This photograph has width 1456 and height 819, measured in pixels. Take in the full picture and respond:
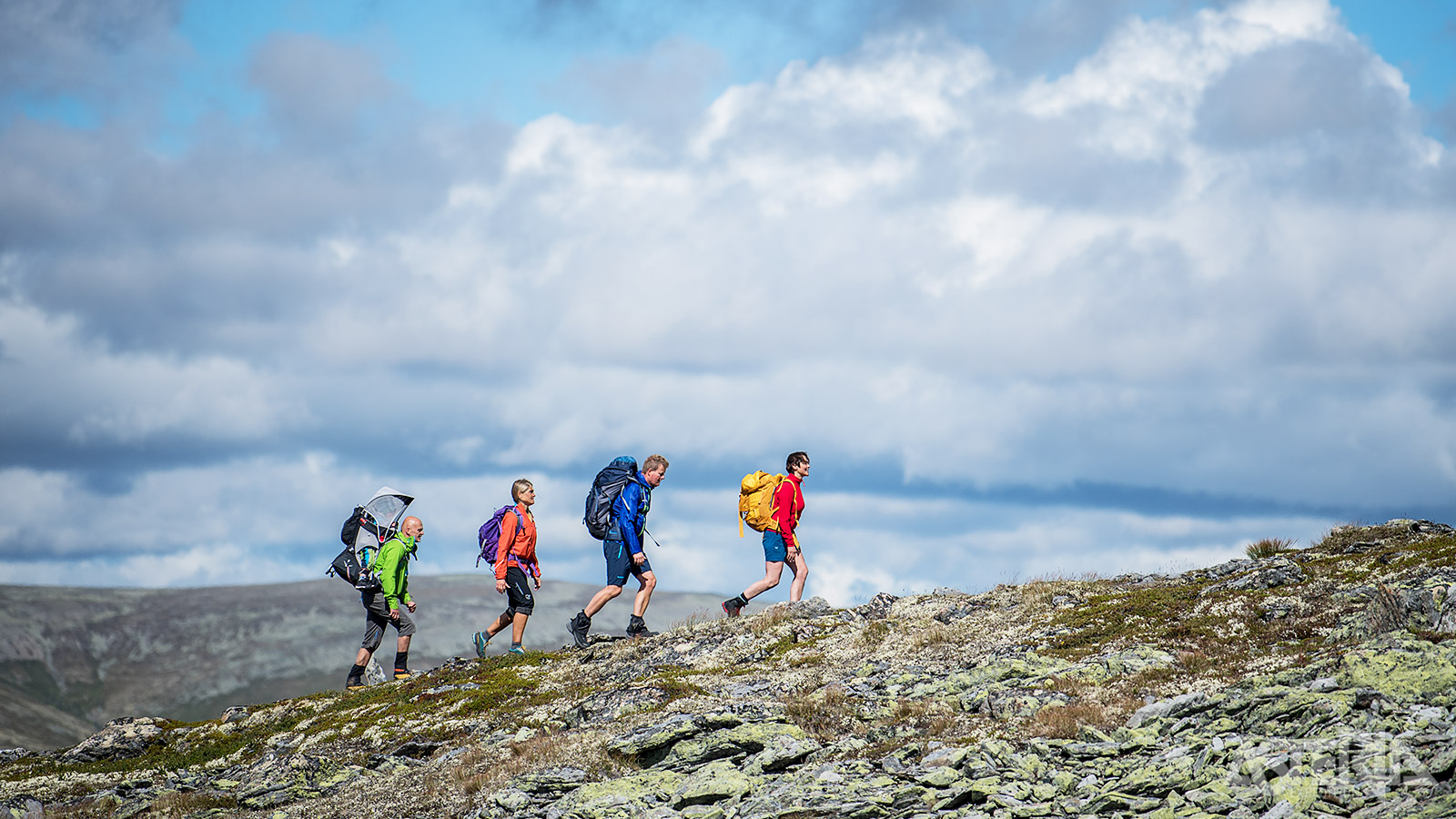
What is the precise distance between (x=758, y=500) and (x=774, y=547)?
3.54 ft

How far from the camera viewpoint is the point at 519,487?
22.9m

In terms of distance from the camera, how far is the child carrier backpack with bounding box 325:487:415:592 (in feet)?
78.1

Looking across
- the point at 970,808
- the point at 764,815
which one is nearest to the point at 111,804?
the point at 764,815

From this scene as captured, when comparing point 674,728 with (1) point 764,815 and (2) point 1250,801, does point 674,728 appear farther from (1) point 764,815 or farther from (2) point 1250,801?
(2) point 1250,801

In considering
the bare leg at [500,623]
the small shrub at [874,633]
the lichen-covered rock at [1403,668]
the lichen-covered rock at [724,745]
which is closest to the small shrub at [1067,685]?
the lichen-covered rock at [1403,668]

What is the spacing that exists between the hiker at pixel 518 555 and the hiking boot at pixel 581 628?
3.48 feet

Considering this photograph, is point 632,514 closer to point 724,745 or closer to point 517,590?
point 517,590

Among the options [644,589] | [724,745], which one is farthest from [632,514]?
[724,745]

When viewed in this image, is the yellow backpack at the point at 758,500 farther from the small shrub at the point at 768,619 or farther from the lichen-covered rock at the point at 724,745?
the lichen-covered rock at the point at 724,745

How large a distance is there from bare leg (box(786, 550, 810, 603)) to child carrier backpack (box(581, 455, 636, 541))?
161 inches

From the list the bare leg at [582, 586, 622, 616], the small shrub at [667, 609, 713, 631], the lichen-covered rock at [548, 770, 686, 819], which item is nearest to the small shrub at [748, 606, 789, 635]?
the small shrub at [667, 609, 713, 631]

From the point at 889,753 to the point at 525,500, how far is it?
12.1 meters

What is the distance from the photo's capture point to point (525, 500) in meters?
22.9

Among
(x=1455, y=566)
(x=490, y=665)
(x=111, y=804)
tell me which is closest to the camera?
(x=1455, y=566)
